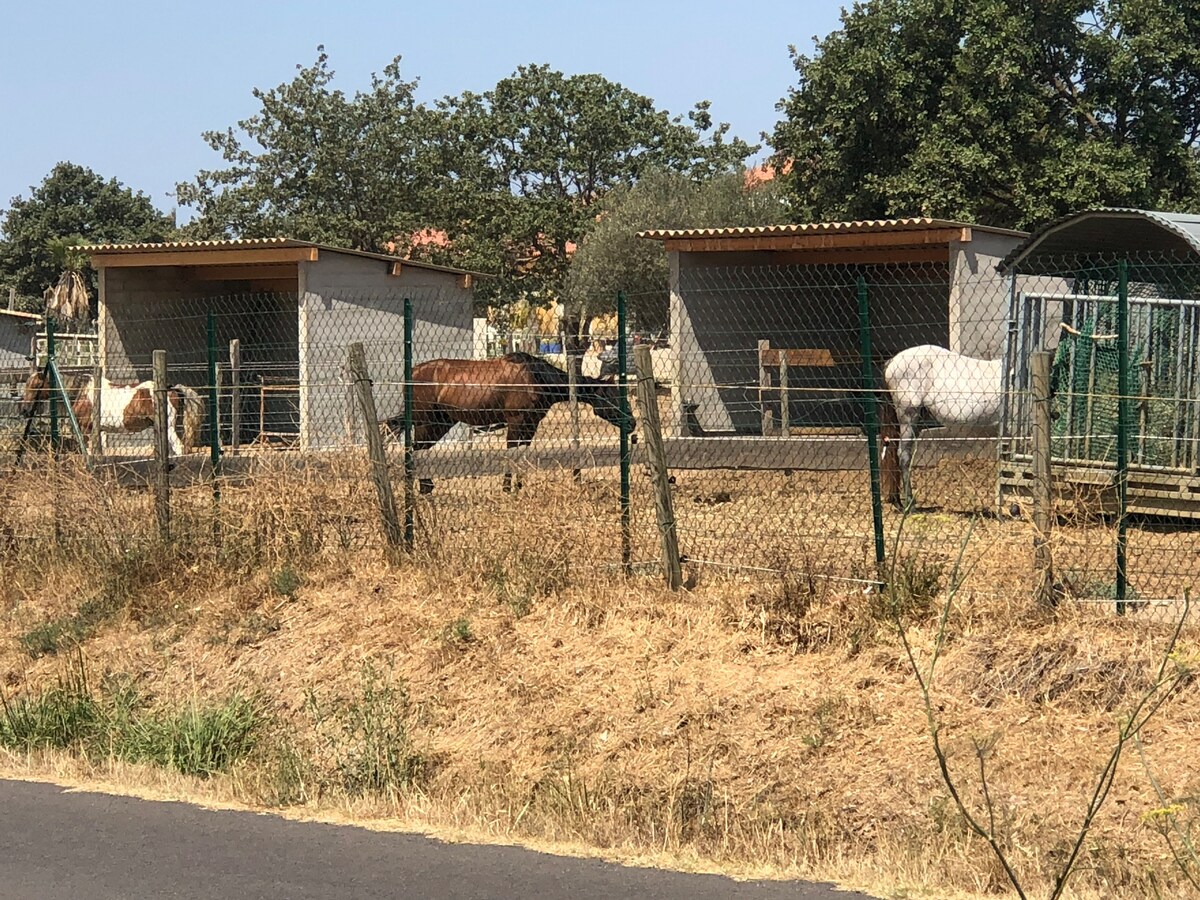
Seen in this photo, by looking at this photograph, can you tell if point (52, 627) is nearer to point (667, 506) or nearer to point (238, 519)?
point (238, 519)

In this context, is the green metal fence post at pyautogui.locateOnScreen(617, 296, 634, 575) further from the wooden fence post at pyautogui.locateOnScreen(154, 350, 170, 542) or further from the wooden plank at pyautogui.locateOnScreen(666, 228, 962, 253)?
the wooden plank at pyautogui.locateOnScreen(666, 228, 962, 253)

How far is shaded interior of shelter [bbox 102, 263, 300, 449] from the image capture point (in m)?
22.8

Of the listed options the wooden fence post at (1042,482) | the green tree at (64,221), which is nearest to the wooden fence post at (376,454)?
the wooden fence post at (1042,482)

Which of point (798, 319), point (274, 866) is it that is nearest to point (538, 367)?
point (798, 319)

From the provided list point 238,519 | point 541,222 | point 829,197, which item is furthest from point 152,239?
point 238,519

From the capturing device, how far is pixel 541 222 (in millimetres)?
40719

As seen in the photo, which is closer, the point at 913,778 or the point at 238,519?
the point at 913,778

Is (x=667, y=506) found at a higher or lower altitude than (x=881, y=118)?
lower

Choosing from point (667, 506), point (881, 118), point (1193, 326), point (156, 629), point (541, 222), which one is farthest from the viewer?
point (541, 222)

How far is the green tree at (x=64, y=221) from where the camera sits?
181ft

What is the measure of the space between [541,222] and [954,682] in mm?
34207

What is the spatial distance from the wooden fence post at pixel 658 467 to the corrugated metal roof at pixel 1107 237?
4827mm

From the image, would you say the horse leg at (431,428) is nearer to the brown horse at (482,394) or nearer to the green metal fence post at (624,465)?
the brown horse at (482,394)

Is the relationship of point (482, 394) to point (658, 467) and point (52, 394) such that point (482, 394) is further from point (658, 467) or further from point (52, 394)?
point (658, 467)
